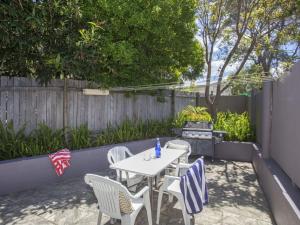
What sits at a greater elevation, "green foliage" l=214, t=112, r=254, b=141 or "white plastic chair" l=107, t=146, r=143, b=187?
"green foliage" l=214, t=112, r=254, b=141

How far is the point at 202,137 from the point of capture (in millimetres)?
7406

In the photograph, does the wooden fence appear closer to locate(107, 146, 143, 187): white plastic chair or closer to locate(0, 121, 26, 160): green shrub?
locate(0, 121, 26, 160): green shrub

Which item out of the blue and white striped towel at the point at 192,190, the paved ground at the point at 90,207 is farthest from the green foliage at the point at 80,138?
the blue and white striped towel at the point at 192,190

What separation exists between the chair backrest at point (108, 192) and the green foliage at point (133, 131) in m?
3.40

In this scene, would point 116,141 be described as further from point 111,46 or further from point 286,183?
point 286,183

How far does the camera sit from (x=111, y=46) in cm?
597

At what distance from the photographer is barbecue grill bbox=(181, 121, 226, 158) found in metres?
7.29

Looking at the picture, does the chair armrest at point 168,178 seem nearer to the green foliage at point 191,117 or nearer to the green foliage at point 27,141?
the green foliage at point 27,141

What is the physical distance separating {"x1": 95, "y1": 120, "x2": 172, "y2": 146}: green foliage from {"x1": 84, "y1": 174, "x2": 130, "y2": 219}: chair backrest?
11.2 ft

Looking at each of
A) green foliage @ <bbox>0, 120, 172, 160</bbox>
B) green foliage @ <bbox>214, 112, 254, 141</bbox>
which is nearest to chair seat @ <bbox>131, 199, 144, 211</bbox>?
green foliage @ <bbox>0, 120, 172, 160</bbox>

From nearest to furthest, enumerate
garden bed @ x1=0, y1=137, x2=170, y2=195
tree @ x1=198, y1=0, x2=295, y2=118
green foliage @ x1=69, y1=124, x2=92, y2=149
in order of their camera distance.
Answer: garden bed @ x1=0, y1=137, x2=170, y2=195, green foliage @ x1=69, y1=124, x2=92, y2=149, tree @ x1=198, y1=0, x2=295, y2=118

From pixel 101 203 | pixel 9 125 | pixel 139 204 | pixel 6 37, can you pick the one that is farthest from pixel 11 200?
pixel 6 37

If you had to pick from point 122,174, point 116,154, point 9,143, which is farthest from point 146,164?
point 9,143

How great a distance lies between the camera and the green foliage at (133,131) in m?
6.71
